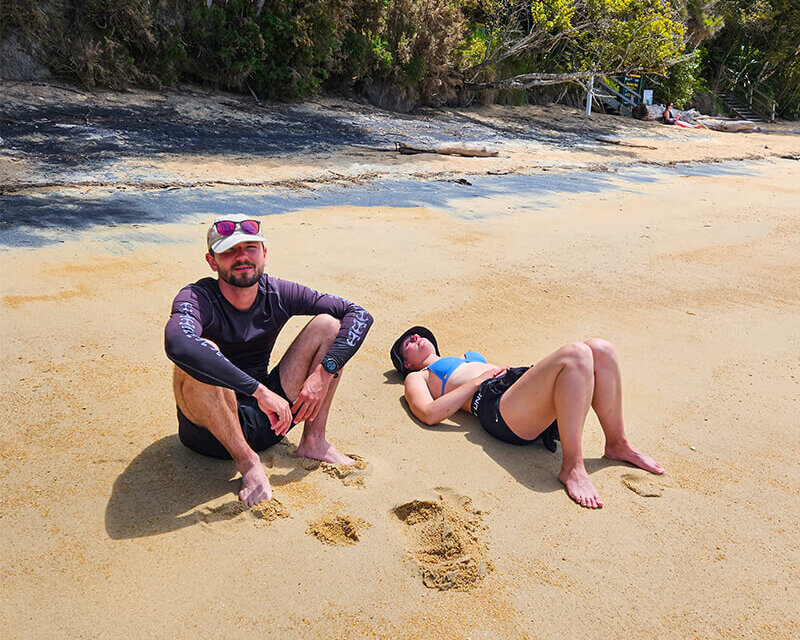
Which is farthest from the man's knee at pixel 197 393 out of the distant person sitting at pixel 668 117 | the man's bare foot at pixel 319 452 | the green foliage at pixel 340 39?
the distant person sitting at pixel 668 117

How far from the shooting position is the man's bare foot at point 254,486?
10.4 ft

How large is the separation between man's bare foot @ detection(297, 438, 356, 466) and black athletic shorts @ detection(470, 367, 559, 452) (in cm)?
78

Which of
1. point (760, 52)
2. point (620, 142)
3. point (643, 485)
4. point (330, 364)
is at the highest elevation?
point (760, 52)

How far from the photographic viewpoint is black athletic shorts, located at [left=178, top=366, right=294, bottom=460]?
11.1 ft

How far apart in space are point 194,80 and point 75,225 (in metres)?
8.31

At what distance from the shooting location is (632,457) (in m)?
3.82

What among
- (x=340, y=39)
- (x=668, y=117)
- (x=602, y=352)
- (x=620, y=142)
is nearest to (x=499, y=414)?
(x=602, y=352)

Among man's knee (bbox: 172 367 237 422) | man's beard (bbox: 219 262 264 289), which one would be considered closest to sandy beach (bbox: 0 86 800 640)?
man's knee (bbox: 172 367 237 422)

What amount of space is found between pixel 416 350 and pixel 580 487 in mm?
1315

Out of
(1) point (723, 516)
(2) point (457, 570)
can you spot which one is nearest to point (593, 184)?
(1) point (723, 516)

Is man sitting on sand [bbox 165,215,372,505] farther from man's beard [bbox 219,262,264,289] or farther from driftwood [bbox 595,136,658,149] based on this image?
driftwood [bbox 595,136,658,149]

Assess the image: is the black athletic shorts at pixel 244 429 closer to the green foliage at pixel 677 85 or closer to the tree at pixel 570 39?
the tree at pixel 570 39

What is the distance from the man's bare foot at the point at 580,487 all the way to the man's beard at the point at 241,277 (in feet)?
5.48

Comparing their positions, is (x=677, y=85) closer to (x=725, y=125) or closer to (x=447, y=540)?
(x=725, y=125)
